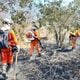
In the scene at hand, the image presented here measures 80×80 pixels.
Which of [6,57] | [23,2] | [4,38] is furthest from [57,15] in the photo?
[4,38]

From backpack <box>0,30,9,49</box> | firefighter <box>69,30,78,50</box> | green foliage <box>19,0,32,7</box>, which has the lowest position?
firefighter <box>69,30,78,50</box>

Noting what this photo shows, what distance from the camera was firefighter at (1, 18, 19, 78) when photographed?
31.6ft

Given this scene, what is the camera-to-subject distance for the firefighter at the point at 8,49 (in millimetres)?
9641

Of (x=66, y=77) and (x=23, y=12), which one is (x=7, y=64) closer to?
(x=66, y=77)

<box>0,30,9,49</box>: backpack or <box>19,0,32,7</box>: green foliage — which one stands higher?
<box>19,0,32,7</box>: green foliage

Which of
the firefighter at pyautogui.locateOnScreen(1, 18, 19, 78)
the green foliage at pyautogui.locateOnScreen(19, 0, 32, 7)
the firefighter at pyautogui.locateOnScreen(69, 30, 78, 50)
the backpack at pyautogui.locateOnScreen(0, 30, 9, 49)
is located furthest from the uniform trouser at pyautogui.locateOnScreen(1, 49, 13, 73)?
the firefighter at pyautogui.locateOnScreen(69, 30, 78, 50)

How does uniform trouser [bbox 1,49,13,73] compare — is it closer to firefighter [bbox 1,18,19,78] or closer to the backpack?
firefighter [bbox 1,18,19,78]

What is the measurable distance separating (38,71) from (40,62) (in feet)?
6.14

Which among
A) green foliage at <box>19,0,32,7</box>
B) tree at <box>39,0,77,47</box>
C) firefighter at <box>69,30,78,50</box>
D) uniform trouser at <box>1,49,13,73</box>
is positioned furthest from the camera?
tree at <box>39,0,77,47</box>

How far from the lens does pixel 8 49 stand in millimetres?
9867

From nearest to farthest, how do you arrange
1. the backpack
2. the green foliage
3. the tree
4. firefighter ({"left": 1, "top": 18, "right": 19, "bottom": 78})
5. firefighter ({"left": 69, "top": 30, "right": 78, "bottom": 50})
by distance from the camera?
the backpack < firefighter ({"left": 1, "top": 18, "right": 19, "bottom": 78}) < the green foliage < firefighter ({"left": 69, "top": 30, "right": 78, "bottom": 50}) < the tree

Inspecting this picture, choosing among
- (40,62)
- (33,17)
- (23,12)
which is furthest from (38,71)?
(33,17)

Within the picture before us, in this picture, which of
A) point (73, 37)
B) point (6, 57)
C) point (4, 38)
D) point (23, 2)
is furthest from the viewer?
point (73, 37)

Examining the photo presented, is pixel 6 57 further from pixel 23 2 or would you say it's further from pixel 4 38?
pixel 23 2
